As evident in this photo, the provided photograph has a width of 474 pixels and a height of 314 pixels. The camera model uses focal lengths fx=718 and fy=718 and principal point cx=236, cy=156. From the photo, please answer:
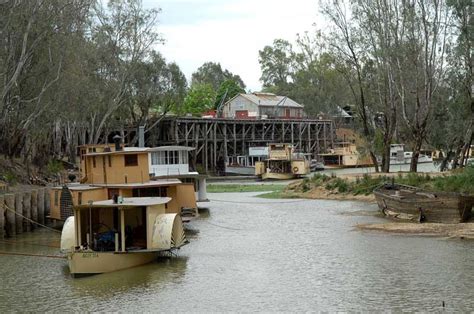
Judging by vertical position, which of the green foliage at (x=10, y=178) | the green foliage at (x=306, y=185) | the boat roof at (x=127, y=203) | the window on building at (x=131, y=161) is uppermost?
the window on building at (x=131, y=161)

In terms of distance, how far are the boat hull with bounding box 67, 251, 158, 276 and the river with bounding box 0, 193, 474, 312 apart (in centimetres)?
29

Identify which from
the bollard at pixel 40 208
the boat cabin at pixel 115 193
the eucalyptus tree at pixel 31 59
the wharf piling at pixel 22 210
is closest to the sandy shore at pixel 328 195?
the boat cabin at pixel 115 193

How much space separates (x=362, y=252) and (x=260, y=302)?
8.69 m

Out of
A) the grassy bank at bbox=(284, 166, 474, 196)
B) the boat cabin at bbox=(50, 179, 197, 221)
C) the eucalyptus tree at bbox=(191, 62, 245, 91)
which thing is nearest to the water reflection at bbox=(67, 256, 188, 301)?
the boat cabin at bbox=(50, 179, 197, 221)

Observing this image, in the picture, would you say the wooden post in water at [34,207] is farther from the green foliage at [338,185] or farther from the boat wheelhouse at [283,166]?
the boat wheelhouse at [283,166]

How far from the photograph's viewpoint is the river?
1962 cm

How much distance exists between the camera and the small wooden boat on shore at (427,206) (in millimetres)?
33594

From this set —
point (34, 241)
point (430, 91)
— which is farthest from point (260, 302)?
point (430, 91)

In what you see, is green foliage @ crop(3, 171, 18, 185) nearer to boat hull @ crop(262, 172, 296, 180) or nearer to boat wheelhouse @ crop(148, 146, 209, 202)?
boat wheelhouse @ crop(148, 146, 209, 202)

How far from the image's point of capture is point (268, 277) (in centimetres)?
2297

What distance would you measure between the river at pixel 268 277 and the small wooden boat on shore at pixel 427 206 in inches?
154

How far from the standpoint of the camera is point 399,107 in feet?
213

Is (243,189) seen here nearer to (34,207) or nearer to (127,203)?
(34,207)

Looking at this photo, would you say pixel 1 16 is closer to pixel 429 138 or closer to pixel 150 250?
pixel 150 250
